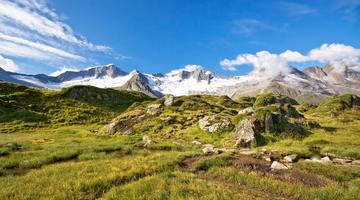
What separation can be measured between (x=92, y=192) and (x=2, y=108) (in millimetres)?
66014

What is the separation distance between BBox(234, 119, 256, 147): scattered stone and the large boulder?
2598 mm

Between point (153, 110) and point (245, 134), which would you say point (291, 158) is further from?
point (153, 110)

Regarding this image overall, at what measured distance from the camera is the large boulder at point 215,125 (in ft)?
110

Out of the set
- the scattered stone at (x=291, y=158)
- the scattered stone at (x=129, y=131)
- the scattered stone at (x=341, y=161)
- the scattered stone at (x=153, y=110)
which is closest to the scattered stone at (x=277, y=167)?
the scattered stone at (x=291, y=158)

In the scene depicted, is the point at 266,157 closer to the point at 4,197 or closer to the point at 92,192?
the point at 92,192

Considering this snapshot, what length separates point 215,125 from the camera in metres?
34.4

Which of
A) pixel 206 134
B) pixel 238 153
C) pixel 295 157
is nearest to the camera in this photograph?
pixel 295 157

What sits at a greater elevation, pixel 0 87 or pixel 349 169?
pixel 0 87

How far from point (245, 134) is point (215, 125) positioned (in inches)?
226

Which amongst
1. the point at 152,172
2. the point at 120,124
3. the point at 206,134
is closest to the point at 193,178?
the point at 152,172

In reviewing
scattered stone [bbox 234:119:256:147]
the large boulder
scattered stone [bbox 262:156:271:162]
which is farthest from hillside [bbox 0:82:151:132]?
scattered stone [bbox 262:156:271:162]

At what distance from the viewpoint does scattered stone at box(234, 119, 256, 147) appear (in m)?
28.0

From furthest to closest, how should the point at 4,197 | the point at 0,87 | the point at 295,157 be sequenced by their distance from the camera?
the point at 0,87 < the point at 295,157 < the point at 4,197

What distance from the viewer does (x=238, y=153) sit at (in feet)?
72.2
